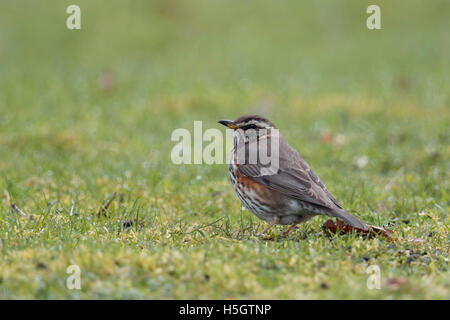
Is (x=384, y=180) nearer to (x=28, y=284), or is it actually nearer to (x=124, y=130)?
(x=124, y=130)

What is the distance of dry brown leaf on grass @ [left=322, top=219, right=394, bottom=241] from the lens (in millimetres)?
5539

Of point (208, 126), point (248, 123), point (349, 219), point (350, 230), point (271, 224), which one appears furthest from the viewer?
point (208, 126)

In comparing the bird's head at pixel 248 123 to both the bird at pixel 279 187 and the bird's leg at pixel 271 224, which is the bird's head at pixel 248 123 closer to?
the bird at pixel 279 187

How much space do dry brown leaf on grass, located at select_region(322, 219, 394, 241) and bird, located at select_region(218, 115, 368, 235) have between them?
0.11 m

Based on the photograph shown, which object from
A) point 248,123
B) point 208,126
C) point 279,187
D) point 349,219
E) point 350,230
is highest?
point 208,126

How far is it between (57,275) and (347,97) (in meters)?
9.67

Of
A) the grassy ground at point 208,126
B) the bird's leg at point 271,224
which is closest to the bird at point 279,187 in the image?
the bird's leg at point 271,224

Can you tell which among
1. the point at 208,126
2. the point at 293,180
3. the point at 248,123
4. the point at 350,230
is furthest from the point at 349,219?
the point at 208,126

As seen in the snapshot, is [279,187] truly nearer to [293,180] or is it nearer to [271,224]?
[293,180]

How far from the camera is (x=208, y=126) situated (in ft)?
38.8

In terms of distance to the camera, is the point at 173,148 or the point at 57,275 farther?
the point at 173,148

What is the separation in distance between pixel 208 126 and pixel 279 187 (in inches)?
232
